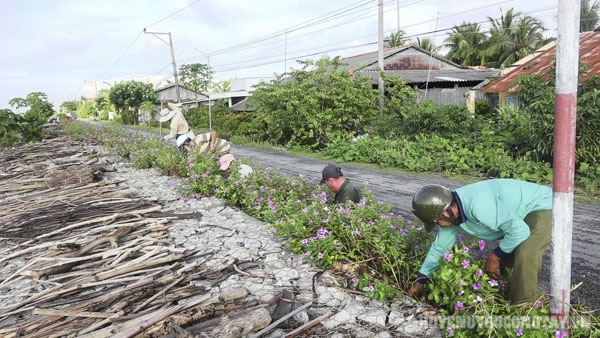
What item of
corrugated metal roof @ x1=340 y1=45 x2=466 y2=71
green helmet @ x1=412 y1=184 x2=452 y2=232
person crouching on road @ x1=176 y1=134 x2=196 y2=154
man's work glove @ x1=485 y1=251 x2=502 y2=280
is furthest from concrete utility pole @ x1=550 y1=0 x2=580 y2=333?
corrugated metal roof @ x1=340 y1=45 x2=466 y2=71

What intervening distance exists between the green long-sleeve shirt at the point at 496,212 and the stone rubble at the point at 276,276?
0.45 metres

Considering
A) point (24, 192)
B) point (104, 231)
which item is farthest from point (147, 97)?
point (104, 231)

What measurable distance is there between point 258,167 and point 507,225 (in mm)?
5477

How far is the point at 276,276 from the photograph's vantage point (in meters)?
4.31

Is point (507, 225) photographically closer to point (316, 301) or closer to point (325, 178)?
point (316, 301)

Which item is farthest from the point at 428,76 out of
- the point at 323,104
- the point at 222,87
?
the point at 222,87

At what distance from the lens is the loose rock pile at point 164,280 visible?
10.8 ft

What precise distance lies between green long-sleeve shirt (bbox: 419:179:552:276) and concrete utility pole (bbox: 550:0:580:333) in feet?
0.95

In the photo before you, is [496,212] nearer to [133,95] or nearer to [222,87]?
[222,87]

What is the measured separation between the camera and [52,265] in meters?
4.75

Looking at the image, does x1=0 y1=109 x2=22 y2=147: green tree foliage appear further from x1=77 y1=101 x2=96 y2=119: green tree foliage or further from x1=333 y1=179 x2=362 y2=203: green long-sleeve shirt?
x1=77 y1=101 x2=96 y2=119: green tree foliage

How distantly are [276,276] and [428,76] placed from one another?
58.7ft

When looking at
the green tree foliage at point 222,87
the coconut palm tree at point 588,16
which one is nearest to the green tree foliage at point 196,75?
A: the green tree foliage at point 222,87

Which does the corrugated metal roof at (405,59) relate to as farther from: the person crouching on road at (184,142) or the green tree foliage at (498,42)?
the person crouching on road at (184,142)
